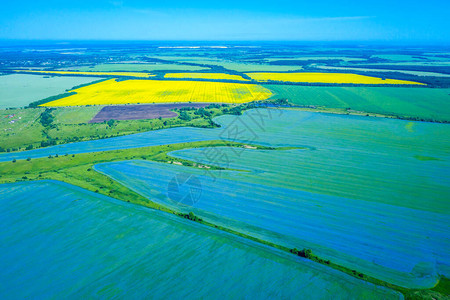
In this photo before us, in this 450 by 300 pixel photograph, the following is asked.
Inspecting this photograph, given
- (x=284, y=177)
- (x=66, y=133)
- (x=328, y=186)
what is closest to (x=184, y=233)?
(x=284, y=177)

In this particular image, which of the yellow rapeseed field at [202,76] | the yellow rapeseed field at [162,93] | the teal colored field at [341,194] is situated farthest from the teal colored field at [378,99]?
the yellow rapeseed field at [202,76]

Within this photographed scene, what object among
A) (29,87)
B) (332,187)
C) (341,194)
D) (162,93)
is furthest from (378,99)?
(29,87)

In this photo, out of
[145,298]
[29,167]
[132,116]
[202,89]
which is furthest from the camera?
[202,89]

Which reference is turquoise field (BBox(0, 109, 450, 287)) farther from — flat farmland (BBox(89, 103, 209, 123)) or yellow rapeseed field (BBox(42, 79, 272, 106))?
yellow rapeseed field (BBox(42, 79, 272, 106))

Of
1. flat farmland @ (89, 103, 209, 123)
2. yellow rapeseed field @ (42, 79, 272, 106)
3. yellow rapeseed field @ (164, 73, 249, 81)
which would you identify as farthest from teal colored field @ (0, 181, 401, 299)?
yellow rapeseed field @ (164, 73, 249, 81)

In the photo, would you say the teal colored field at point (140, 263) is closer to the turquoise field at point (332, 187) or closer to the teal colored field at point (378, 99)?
the turquoise field at point (332, 187)

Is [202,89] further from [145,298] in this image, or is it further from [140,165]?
[145,298]

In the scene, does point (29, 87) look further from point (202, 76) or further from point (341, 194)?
point (341, 194)
